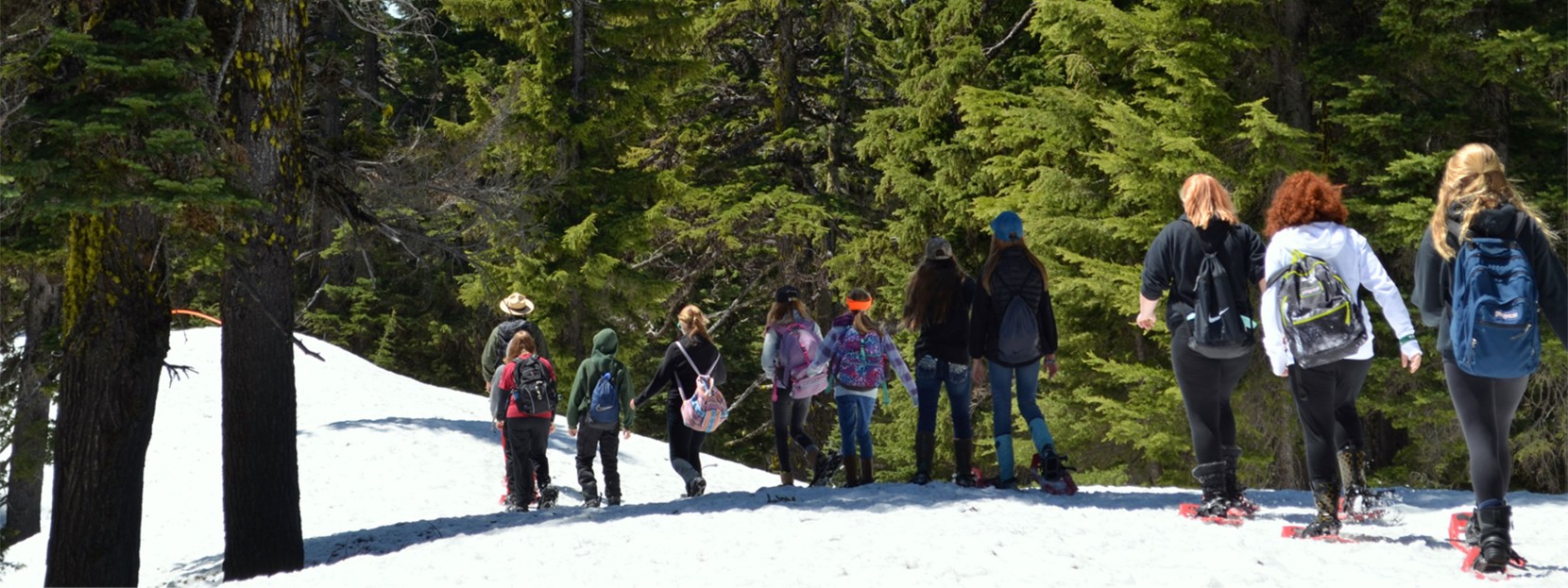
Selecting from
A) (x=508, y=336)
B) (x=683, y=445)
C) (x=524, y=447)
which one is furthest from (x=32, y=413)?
(x=683, y=445)

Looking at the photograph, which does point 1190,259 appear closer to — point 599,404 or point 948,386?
point 948,386

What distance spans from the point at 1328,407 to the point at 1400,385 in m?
8.72

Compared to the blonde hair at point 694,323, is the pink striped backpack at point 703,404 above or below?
below

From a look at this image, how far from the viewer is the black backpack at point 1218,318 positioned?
747 centimetres

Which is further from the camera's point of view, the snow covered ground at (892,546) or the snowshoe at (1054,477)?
the snowshoe at (1054,477)

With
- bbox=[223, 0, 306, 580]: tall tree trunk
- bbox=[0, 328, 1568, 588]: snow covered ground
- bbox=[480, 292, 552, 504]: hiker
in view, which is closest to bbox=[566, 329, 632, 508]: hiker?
bbox=[480, 292, 552, 504]: hiker

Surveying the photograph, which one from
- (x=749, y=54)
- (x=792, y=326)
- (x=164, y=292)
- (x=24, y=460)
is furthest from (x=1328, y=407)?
(x=749, y=54)

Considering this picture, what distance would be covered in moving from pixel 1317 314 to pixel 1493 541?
4.30ft

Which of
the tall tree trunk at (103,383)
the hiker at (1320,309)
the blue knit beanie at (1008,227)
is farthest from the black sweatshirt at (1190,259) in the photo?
the tall tree trunk at (103,383)

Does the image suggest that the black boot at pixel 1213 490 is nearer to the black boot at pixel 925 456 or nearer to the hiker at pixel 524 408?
the black boot at pixel 925 456

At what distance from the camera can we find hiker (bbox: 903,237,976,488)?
974cm

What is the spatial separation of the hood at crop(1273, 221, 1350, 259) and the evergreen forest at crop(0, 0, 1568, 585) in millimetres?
5859

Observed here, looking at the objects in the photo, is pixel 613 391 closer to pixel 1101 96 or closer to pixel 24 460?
pixel 24 460

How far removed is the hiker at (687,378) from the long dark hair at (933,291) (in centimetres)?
194
